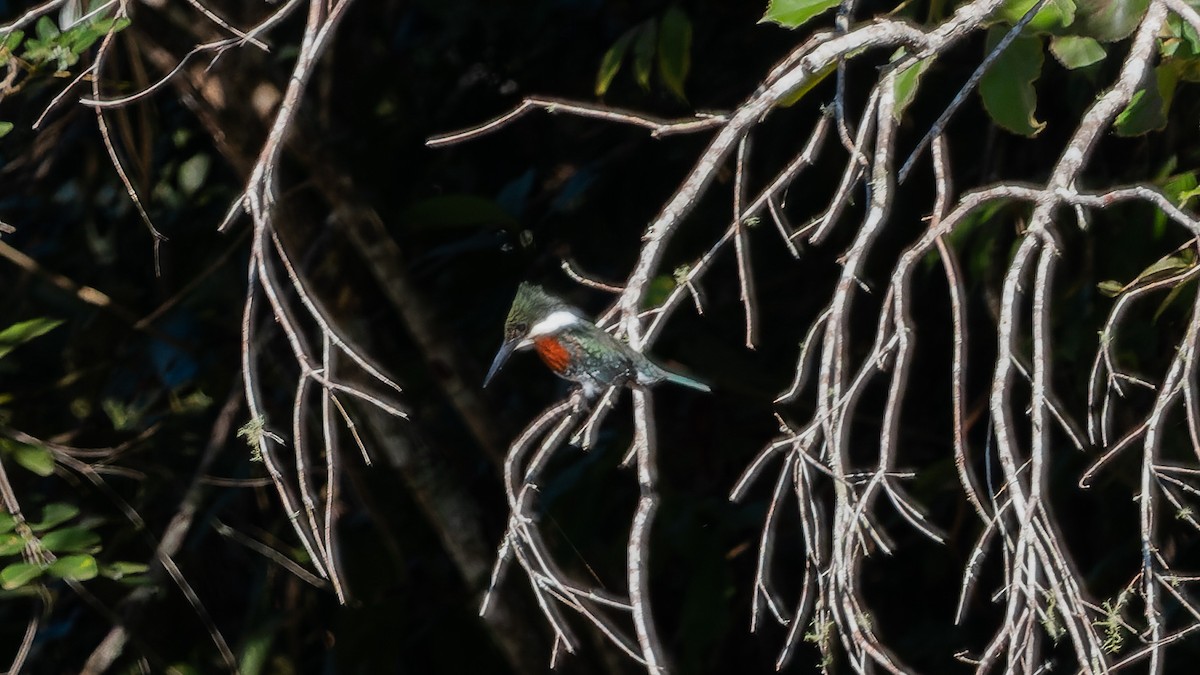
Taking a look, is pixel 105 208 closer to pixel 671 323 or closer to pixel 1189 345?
pixel 671 323

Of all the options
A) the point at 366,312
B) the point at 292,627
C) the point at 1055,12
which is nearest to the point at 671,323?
the point at 366,312

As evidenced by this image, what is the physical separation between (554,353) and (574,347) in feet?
0.37

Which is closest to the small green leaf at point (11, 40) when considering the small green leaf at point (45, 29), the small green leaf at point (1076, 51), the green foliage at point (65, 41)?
the green foliage at point (65, 41)

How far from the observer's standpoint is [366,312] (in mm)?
3537

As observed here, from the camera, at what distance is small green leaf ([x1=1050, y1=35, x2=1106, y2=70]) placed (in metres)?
2.18

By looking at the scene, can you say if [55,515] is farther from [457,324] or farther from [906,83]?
[906,83]

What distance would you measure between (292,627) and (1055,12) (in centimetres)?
264

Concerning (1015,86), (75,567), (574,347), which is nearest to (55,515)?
(75,567)

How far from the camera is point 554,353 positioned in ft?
8.30

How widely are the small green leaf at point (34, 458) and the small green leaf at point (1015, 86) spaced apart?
6.87 ft

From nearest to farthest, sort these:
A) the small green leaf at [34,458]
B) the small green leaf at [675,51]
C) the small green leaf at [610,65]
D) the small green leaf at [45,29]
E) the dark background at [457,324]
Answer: the small green leaf at [45,29] → the small green leaf at [675,51] → the small green leaf at [610,65] → the small green leaf at [34,458] → the dark background at [457,324]

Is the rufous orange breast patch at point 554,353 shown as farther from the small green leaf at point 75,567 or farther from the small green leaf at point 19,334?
the small green leaf at point 19,334

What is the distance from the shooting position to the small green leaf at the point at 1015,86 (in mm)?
2111

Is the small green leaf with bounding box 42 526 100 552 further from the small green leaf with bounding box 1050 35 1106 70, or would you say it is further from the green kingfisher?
the small green leaf with bounding box 1050 35 1106 70
